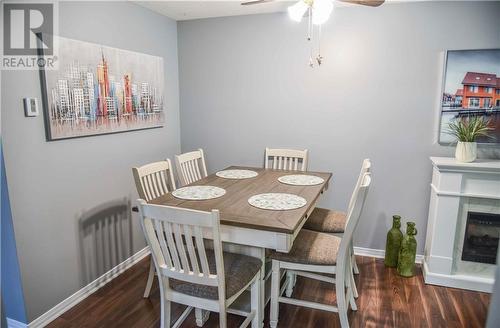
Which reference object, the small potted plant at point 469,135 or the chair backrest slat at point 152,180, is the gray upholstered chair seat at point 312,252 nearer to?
the chair backrest slat at point 152,180

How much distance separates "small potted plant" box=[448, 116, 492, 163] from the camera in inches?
94.3

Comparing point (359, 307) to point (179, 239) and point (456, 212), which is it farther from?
point (179, 239)

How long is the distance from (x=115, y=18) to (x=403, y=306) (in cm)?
307

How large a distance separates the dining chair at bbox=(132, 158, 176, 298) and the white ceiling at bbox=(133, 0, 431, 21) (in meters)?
1.41

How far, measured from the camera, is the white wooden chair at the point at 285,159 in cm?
296

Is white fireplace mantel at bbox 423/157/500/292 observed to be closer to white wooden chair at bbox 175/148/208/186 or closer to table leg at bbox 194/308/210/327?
table leg at bbox 194/308/210/327

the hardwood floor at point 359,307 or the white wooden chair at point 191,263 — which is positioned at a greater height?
the white wooden chair at point 191,263

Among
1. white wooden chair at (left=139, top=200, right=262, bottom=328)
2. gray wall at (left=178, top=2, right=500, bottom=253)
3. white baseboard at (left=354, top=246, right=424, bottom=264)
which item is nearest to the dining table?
white wooden chair at (left=139, top=200, right=262, bottom=328)

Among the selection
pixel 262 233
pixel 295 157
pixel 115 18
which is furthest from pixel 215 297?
pixel 115 18

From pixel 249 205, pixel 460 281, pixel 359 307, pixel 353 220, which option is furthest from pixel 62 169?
pixel 460 281

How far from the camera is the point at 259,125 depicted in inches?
127

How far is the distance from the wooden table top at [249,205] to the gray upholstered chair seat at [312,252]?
10.4 inches

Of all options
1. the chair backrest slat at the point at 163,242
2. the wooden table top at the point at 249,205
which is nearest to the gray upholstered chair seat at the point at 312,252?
the wooden table top at the point at 249,205

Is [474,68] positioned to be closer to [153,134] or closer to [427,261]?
[427,261]
